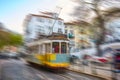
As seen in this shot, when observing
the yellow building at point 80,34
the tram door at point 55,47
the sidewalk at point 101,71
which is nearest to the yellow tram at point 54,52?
the tram door at point 55,47

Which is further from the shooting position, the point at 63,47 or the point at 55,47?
the point at 63,47

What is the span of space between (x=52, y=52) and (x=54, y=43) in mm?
786

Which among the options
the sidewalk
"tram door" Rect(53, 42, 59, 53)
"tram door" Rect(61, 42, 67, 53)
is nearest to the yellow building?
"tram door" Rect(61, 42, 67, 53)

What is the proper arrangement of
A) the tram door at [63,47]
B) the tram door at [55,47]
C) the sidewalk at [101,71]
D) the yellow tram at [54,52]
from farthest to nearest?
the tram door at [63,47]
the tram door at [55,47]
the yellow tram at [54,52]
the sidewalk at [101,71]

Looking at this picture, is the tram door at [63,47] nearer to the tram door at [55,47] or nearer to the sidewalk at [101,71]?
the tram door at [55,47]

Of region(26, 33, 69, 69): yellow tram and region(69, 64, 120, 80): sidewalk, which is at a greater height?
region(26, 33, 69, 69): yellow tram

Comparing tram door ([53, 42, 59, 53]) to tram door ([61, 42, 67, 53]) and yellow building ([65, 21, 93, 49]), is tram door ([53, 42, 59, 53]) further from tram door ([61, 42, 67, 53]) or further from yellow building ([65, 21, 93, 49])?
yellow building ([65, 21, 93, 49])

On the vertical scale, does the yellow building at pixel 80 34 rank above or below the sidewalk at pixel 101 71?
above

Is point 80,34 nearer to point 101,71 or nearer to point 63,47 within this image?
point 63,47

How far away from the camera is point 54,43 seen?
978 inches

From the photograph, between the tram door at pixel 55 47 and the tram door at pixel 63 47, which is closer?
the tram door at pixel 55 47

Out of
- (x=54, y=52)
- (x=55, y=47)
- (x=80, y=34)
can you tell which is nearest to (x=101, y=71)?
(x=54, y=52)

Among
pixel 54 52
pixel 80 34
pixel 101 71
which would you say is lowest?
pixel 101 71

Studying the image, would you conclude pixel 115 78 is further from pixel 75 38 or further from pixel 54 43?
pixel 75 38
